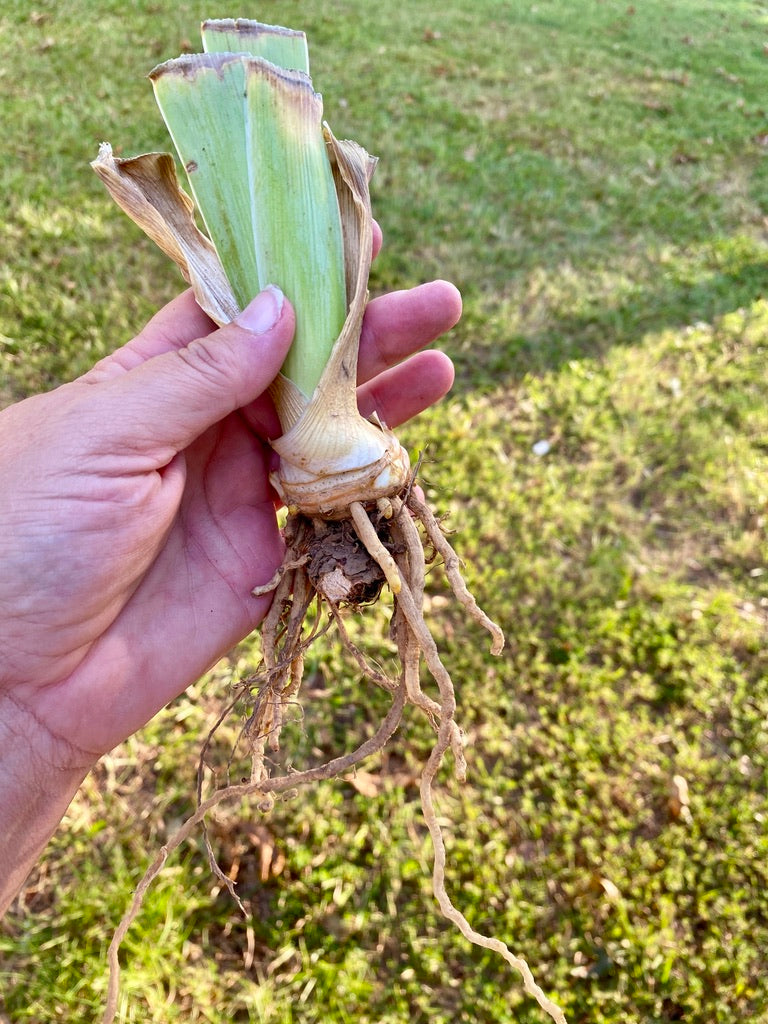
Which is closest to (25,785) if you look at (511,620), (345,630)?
(345,630)

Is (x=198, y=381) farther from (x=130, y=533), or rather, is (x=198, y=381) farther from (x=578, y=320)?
(x=578, y=320)

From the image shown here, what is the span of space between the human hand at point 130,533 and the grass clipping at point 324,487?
0.69ft

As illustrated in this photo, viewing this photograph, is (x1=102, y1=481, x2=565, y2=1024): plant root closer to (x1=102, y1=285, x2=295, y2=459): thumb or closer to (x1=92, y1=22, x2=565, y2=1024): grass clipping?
(x1=92, y1=22, x2=565, y2=1024): grass clipping

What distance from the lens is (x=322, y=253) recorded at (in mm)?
2062

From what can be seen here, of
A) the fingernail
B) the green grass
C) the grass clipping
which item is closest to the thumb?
the fingernail

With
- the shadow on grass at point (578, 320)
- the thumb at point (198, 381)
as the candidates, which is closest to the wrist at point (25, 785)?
the thumb at point (198, 381)

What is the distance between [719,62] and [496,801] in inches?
425

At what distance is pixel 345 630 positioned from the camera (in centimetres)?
206

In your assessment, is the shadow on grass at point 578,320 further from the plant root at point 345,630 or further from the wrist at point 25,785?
the wrist at point 25,785

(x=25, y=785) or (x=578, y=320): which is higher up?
(x=25, y=785)

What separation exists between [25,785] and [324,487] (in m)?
1.21

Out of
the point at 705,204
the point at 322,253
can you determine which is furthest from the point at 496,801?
the point at 705,204

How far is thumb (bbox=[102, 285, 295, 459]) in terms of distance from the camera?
5.79 feet

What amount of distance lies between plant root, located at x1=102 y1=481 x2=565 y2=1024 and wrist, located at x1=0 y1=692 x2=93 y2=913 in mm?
344
